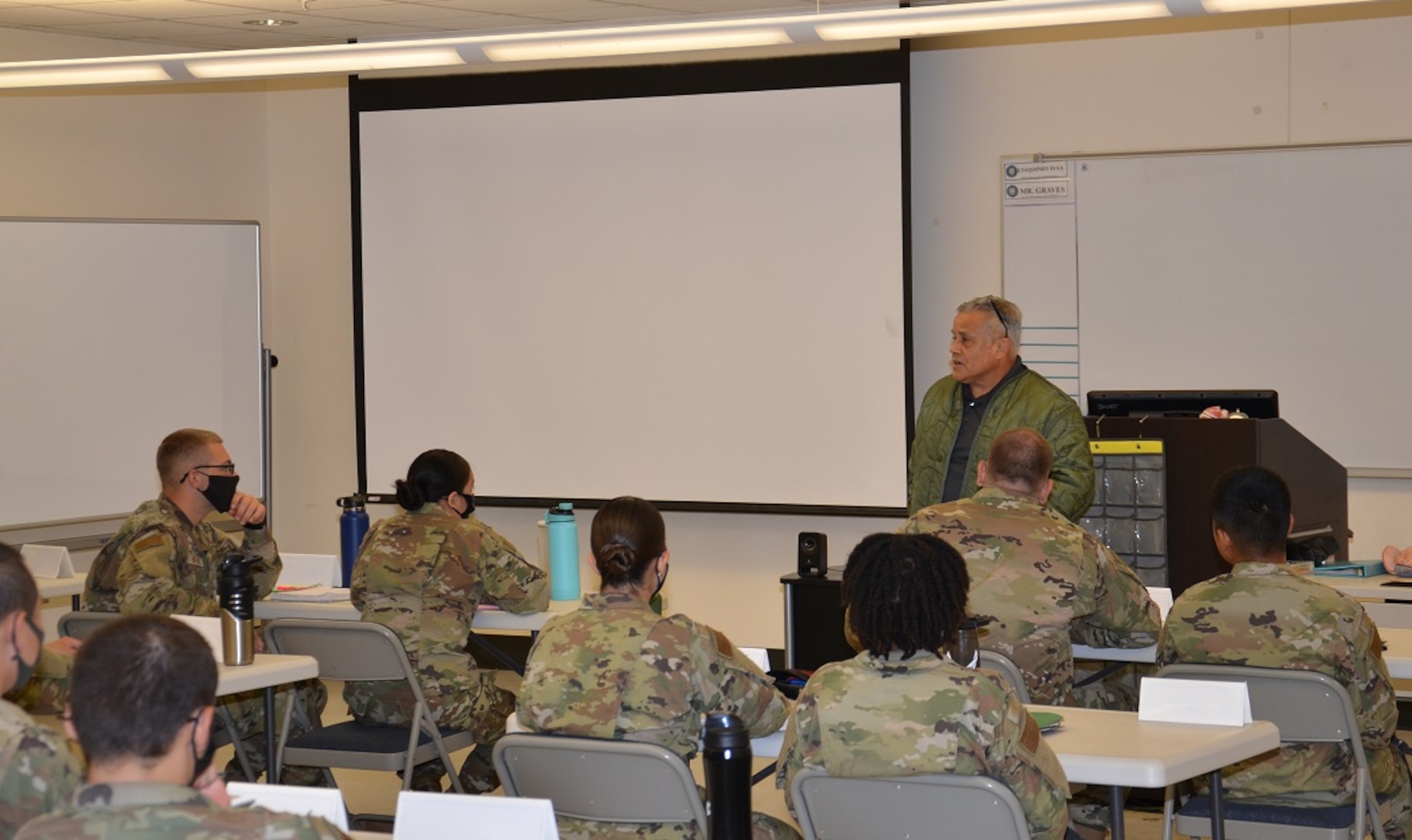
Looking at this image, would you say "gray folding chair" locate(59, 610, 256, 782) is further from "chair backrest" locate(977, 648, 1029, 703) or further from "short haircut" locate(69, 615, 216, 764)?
"short haircut" locate(69, 615, 216, 764)

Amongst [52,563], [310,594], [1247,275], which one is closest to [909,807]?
[310,594]

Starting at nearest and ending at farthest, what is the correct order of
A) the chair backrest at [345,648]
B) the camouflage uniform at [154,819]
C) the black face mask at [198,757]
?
the camouflage uniform at [154,819]
the black face mask at [198,757]
the chair backrest at [345,648]

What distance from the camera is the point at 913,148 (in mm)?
6824

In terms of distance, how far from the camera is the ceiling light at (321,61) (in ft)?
16.0

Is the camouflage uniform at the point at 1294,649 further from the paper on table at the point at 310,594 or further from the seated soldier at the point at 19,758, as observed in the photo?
the paper on table at the point at 310,594

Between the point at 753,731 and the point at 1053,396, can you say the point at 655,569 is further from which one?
the point at 1053,396

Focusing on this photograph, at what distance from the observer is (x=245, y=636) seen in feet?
12.6

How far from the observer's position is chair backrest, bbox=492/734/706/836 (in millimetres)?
2914

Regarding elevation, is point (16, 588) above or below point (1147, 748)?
above

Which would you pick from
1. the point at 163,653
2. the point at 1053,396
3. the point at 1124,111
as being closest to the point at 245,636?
the point at 163,653

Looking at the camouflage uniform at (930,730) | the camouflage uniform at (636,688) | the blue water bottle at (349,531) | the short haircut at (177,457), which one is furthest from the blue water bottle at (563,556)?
the camouflage uniform at (930,730)

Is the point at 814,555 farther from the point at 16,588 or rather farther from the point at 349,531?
the point at 16,588

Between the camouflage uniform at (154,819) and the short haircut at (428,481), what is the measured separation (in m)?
2.73

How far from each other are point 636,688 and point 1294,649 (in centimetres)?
144
